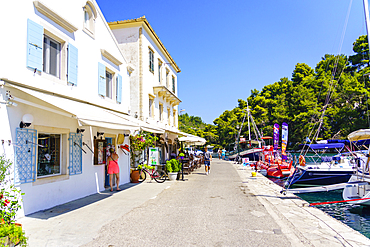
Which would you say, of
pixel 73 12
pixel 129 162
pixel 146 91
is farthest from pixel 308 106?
pixel 73 12

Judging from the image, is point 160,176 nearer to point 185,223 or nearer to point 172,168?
point 172,168

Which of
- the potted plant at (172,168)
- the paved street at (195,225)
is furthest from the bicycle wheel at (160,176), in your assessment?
the paved street at (195,225)

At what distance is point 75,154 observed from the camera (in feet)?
28.8

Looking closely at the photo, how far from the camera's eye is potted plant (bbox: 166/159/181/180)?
14.2 m

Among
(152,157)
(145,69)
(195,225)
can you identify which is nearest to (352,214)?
(195,225)

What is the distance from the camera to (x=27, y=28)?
6.83m

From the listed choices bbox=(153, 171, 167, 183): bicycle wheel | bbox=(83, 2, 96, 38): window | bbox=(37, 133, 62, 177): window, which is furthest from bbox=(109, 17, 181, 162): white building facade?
bbox=(37, 133, 62, 177): window

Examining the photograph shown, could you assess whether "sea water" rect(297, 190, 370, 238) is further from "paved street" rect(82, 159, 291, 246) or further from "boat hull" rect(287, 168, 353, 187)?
"paved street" rect(82, 159, 291, 246)

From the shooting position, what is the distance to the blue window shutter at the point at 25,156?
20.9 ft

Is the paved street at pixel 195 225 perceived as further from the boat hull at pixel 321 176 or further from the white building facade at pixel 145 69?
the boat hull at pixel 321 176

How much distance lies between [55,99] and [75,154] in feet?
7.72

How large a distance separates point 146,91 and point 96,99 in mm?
6761

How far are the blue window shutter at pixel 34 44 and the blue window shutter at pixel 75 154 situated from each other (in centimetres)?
253

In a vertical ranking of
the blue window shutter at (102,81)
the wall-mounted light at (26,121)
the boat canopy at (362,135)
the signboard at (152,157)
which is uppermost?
the blue window shutter at (102,81)
